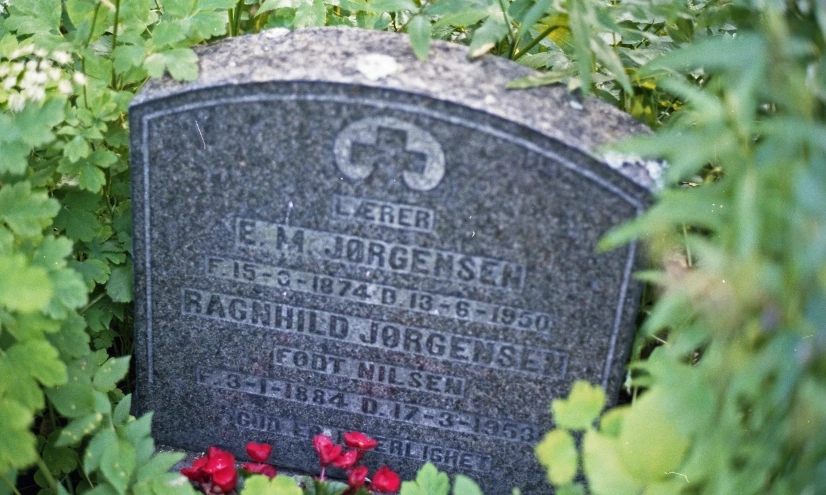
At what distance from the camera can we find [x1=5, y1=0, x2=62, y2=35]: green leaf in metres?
1.99

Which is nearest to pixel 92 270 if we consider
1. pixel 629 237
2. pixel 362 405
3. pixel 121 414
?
pixel 121 414

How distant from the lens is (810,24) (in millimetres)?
1237

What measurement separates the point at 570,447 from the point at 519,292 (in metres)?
0.57

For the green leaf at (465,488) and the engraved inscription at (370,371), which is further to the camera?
the engraved inscription at (370,371)

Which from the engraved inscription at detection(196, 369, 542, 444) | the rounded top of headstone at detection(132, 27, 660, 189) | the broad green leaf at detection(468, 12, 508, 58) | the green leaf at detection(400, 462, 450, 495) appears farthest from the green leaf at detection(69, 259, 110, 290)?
the broad green leaf at detection(468, 12, 508, 58)

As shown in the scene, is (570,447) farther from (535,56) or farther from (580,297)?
(535,56)

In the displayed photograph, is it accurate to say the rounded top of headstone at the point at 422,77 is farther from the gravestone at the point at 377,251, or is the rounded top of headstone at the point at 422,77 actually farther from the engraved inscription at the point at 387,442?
the engraved inscription at the point at 387,442

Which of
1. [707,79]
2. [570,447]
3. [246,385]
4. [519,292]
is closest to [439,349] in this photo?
[519,292]

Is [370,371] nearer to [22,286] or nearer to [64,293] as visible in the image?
[64,293]

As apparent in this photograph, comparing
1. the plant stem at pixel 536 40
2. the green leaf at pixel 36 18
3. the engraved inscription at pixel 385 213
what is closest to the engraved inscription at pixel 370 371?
the engraved inscription at pixel 385 213

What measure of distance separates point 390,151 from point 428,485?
2.36ft

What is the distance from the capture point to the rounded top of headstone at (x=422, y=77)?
1.60m

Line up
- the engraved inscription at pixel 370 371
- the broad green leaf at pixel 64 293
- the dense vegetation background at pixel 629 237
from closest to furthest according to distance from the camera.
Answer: the dense vegetation background at pixel 629 237
the broad green leaf at pixel 64 293
the engraved inscription at pixel 370 371

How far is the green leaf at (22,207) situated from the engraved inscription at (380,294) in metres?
0.42
